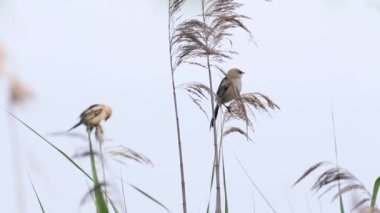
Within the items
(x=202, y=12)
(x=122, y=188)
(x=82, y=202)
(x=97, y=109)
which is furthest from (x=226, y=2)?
(x=82, y=202)

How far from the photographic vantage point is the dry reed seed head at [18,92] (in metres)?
→ 1.60

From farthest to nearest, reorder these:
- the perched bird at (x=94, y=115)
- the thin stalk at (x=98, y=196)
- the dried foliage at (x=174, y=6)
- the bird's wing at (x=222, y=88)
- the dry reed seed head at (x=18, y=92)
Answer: the bird's wing at (x=222, y=88) < the dried foliage at (x=174, y=6) < the perched bird at (x=94, y=115) < the thin stalk at (x=98, y=196) < the dry reed seed head at (x=18, y=92)

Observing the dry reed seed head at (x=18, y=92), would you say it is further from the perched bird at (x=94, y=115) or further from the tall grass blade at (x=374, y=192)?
the tall grass blade at (x=374, y=192)

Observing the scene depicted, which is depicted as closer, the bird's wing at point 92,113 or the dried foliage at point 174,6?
the bird's wing at point 92,113

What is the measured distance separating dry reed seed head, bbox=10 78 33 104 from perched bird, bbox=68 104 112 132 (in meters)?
0.50

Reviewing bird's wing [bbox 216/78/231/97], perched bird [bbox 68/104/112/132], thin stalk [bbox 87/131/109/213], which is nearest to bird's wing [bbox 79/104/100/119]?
perched bird [bbox 68/104/112/132]

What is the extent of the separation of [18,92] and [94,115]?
516 mm

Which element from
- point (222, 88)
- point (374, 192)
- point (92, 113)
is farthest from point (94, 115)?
point (222, 88)

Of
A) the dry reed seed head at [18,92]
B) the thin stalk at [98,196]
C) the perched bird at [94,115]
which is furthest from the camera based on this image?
the perched bird at [94,115]

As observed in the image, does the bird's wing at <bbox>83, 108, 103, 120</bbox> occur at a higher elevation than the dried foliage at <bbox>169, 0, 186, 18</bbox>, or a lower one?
lower

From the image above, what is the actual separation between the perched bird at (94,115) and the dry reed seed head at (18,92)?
Result: 1.64ft

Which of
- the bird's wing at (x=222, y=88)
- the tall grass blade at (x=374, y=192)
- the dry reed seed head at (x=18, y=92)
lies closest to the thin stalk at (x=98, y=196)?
the dry reed seed head at (x=18, y=92)

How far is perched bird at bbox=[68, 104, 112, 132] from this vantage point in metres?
2.12

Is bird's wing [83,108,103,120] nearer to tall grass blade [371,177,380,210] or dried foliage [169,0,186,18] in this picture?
tall grass blade [371,177,380,210]
